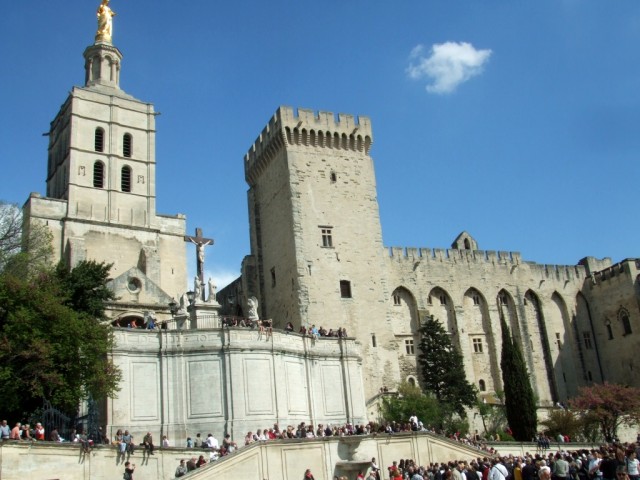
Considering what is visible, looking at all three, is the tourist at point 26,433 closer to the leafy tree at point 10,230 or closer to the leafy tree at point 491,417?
the leafy tree at point 10,230

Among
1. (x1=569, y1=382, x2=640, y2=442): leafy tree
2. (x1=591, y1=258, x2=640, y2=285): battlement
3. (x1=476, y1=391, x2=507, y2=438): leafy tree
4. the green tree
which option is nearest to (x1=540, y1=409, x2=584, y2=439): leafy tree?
(x1=569, y1=382, x2=640, y2=442): leafy tree

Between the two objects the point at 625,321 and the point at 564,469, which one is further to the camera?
the point at 625,321

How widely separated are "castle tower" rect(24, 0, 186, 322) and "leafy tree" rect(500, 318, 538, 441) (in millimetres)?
19489

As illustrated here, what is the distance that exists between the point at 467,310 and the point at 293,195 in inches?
599

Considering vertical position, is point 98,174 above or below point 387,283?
above

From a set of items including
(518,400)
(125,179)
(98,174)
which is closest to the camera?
(518,400)

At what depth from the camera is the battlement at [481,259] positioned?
49969 mm

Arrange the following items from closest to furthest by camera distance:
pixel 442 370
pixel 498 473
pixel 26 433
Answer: pixel 498 473
pixel 26 433
pixel 442 370

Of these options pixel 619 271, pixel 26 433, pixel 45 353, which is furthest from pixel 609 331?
pixel 26 433

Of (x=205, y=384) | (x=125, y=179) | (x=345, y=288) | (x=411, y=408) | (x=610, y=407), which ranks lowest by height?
(x=610, y=407)

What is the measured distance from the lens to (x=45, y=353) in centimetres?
2466

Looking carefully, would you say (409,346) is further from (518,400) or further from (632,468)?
(632,468)

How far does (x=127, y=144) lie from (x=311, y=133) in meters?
12.3

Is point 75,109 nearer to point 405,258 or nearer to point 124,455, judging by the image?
point 405,258
